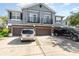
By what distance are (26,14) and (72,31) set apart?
7097 mm

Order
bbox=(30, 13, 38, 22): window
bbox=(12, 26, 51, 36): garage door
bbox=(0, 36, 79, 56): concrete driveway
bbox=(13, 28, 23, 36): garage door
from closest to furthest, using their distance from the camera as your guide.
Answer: bbox=(0, 36, 79, 56): concrete driveway
bbox=(13, 28, 23, 36): garage door
bbox=(12, 26, 51, 36): garage door
bbox=(30, 13, 38, 22): window

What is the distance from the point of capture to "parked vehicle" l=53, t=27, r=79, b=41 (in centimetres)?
1439

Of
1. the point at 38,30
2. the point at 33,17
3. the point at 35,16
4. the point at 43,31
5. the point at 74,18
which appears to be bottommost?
the point at 43,31

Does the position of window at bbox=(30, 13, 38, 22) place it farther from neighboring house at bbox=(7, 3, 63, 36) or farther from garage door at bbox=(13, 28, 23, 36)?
garage door at bbox=(13, 28, 23, 36)

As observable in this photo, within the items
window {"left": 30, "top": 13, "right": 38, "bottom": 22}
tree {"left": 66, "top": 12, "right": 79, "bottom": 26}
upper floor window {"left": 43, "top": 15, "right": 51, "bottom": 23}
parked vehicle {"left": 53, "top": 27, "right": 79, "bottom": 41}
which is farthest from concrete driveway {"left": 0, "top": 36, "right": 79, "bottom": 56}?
upper floor window {"left": 43, "top": 15, "right": 51, "bottom": 23}

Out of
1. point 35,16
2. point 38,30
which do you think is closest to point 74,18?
point 38,30

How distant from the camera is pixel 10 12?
65.8 feet

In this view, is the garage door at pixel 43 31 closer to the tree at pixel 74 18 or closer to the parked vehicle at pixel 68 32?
the parked vehicle at pixel 68 32

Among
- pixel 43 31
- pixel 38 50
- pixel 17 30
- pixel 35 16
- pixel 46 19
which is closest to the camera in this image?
pixel 38 50

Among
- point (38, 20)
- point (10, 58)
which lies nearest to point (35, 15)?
point (38, 20)

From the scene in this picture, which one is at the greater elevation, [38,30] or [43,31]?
[38,30]

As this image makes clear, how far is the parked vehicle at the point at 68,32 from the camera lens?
14390 mm

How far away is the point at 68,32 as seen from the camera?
52.3 ft

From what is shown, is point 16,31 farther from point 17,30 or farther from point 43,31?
point 43,31
